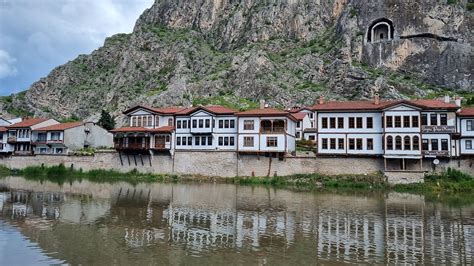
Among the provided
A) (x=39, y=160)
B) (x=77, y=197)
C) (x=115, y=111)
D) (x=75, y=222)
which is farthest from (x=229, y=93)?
(x=75, y=222)

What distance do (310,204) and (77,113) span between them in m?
97.2

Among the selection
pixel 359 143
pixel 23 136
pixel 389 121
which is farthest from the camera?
pixel 23 136

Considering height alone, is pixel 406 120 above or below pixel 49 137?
above

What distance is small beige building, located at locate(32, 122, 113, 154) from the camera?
69.8 metres

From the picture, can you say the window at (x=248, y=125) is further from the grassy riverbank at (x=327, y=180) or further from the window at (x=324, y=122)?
the window at (x=324, y=122)

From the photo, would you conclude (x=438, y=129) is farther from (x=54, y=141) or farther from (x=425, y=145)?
(x=54, y=141)

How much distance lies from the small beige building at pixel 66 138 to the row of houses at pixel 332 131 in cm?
1233

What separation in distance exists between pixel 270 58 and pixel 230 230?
79.7 meters

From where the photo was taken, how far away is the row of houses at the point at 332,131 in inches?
1902

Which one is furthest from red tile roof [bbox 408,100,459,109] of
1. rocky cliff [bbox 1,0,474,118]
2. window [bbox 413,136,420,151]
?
rocky cliff [bbox 1,0,474,118]

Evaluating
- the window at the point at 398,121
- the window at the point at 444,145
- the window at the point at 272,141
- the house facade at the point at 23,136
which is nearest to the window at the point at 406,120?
the window at the point at 398,121

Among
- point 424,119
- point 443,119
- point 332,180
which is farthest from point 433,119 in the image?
point 332,180

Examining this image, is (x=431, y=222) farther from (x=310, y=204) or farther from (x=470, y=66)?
(x=470, y=66)

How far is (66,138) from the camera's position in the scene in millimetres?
69688
